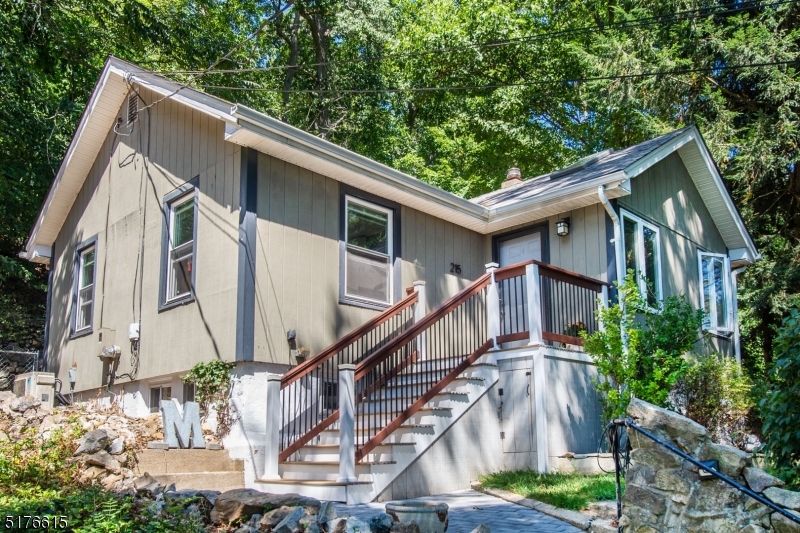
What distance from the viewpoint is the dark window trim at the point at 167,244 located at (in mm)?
9609

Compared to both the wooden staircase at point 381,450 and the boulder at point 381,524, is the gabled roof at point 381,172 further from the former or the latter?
the boulder at point 381,524

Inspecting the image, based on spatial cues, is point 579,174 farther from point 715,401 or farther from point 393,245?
point 715,401

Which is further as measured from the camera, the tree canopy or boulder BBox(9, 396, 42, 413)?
the tree canopy

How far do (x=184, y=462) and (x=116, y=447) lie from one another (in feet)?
2.47

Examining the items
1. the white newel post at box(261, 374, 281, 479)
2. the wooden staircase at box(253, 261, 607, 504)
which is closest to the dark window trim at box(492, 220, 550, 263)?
the wooden staircase at box(253, 261, 607, 504)

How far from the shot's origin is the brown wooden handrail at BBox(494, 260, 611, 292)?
9109mm

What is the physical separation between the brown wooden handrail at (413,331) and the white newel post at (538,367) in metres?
0.62

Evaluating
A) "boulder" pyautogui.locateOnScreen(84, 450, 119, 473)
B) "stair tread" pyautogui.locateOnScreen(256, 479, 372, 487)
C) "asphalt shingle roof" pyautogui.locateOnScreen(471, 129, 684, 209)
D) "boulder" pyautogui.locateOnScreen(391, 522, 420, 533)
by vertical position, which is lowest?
"boulder" pyautogui.locateOnScreen(391, 522, 420, 533)

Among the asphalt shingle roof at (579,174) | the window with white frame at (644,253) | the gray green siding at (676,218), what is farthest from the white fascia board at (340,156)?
the gray green siding at (676,218)

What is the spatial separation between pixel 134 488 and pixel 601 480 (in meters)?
4.51

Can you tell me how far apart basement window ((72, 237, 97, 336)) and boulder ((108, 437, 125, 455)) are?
477cm

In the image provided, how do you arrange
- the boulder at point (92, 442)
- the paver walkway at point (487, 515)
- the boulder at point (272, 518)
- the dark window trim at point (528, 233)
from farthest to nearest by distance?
the dark window trim at point (528, 233) → the boulder at point (92, 442) → the paver walkway at point (487, 515) → the boulder at point (272, 518)

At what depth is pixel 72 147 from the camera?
1250cm

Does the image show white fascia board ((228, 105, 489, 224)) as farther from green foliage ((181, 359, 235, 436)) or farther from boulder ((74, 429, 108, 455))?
boulder ((74, 429, 108, 455))
